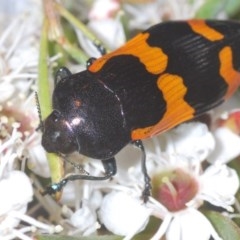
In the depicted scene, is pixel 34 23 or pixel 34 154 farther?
pixel 34 23

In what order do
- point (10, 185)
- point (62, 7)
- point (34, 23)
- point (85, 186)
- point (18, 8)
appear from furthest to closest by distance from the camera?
1. point (18, 8)
2. point (34, 23)
3. point (62, 7)
4. point (85, 186)
5. point (10, 185)

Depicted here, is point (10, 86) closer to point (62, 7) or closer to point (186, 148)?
point (62, 7)

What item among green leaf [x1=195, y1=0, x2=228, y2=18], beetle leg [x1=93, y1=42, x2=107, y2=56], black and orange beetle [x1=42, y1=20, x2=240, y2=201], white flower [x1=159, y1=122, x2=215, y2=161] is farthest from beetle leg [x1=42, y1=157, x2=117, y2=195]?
green leaf [x1=195, y1=0, x2=228, y2=18]

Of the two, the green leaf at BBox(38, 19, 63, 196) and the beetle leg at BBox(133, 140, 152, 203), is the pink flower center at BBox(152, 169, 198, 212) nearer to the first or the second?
the beetle leg at BBox(133, 140, 152, 203)

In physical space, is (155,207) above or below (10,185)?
below

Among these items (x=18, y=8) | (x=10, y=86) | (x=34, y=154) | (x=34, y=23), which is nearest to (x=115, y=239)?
Answer: (x=34, y=154)

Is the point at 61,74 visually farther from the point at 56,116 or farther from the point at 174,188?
the point at 174,188

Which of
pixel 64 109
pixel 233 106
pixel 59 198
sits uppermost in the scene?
pixel 64 109

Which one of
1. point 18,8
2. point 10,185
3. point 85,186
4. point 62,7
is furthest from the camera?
point 18,8
